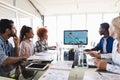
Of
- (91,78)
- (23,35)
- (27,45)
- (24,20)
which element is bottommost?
(91,78)

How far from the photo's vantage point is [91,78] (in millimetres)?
1014

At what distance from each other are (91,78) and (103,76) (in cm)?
10

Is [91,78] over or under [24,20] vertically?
under

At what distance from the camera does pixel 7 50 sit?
1.76 m

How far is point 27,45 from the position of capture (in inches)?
87.9

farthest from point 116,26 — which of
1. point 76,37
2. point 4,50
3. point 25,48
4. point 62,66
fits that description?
point 76,37

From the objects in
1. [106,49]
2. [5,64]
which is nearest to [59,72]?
[5,64]

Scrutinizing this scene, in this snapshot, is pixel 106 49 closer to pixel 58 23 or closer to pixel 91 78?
pixel 91 78

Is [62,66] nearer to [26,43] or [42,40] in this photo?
[26,43]

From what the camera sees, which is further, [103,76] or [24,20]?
[24,20]

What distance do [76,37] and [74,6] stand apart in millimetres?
2065

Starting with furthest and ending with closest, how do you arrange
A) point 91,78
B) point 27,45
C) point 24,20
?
point 24,20, point 27,45, point 91,78

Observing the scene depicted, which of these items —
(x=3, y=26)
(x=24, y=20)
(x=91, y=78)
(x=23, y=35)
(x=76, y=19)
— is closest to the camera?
(x=91, y=78)

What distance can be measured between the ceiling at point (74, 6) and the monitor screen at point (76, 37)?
1590 millimetres
